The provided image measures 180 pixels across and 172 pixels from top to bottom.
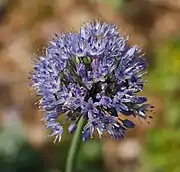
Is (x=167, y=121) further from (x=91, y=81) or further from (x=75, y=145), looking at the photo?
(x=91, y=81)

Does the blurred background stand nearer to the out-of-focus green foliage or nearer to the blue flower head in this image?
the out-of-focus green foliage

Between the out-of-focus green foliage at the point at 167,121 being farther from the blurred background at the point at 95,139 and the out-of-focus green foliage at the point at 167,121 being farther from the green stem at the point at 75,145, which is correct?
the green stem at the point at 75,145

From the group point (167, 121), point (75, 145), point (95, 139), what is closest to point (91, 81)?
point (75, 145)

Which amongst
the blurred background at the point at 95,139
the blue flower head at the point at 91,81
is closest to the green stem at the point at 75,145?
the blue flower head at the point at 91,81

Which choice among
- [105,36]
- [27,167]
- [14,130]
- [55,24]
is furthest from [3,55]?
[105,36]

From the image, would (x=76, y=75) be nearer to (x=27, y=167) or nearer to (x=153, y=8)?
A: (x=27, y=167)
